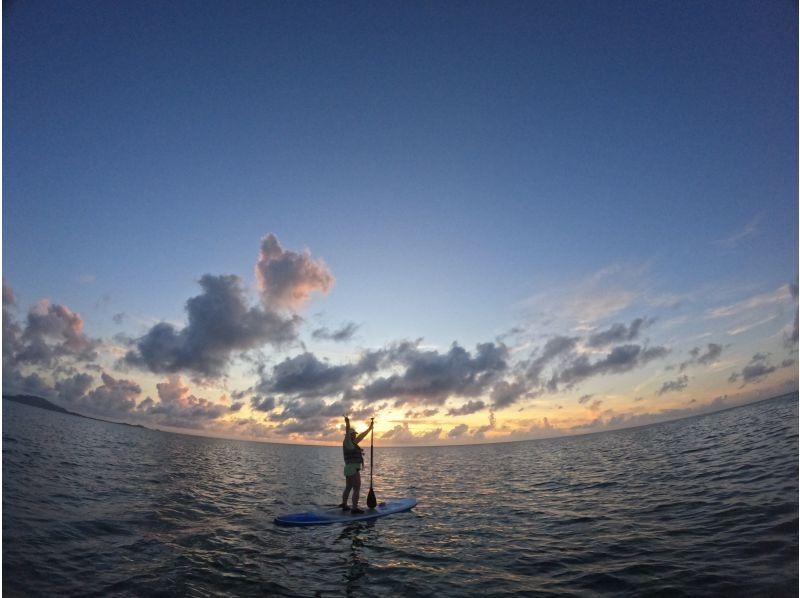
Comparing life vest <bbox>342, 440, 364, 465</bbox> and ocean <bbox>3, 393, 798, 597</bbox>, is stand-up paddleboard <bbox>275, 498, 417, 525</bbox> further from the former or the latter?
life vest <bbox>342, 440, 364, 465</bbox>

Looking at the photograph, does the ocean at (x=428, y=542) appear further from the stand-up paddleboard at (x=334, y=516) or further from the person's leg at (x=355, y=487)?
the person's leg at (x=355, y=487)

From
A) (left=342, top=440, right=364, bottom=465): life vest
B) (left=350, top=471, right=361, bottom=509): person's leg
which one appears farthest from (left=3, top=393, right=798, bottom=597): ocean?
(left=342, top=440, right=364, bottom=465): life vest

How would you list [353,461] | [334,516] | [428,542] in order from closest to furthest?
[428,542], [334,516], [353,461]

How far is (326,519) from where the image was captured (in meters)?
19.2

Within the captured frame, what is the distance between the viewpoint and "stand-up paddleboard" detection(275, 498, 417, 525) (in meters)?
18.7

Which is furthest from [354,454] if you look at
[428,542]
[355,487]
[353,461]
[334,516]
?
[428,542]

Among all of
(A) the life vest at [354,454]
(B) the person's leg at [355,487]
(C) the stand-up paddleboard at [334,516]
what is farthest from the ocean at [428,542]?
(A) the life vest at [354,454]

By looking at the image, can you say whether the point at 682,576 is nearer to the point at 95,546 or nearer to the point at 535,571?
the point at 535,571

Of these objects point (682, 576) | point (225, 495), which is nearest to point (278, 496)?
point (225, 495)

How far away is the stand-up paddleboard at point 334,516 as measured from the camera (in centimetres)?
1873

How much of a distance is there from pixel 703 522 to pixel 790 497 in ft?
16.4

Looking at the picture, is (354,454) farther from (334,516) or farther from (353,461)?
(334,516)

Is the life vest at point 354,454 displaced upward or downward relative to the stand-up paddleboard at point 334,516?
upward

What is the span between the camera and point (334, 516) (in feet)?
64.6
